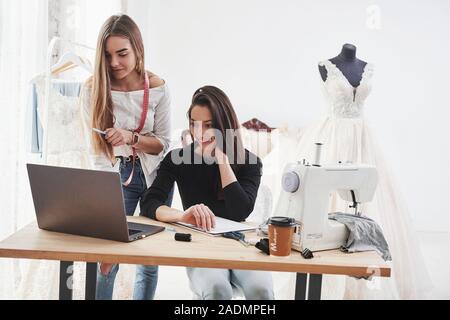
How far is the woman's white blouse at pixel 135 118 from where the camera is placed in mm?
2082

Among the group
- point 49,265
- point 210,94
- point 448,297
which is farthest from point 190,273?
point 448,297

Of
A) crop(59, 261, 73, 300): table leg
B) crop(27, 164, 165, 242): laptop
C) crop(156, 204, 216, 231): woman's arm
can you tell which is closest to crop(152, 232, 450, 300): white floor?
crop(156, 204, 216, 231): woman's arm

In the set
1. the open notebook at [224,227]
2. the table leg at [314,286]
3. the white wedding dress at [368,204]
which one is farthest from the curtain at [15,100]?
the white wedding dress at [368,204]

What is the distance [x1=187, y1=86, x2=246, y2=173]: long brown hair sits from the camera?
74.7 inches

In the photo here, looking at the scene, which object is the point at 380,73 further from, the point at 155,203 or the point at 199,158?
the point at 155,203

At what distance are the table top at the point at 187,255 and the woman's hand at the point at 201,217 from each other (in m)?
0.13

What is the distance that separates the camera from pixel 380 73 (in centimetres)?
399

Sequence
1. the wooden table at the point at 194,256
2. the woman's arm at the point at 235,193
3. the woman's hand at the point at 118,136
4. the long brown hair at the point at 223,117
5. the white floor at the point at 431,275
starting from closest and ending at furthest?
1. the wooden table at the point at 194,256
2. the woman's arm at the point at 235,193
3. the long brown hair at the point at 223,117
4. the woman's hand at the point at 118,136
5. the white floor at the point at 431,275

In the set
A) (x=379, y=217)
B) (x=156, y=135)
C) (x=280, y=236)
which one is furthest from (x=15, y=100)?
(x=379, y=217)

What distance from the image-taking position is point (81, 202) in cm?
138

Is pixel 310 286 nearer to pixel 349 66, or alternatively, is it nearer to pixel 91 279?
pixel 91 279

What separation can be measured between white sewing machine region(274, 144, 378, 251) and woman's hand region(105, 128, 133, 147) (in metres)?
0.85

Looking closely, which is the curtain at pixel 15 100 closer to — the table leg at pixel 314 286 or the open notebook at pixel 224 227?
the open notebook at pixel 224 227

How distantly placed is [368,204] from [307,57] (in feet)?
5.53
